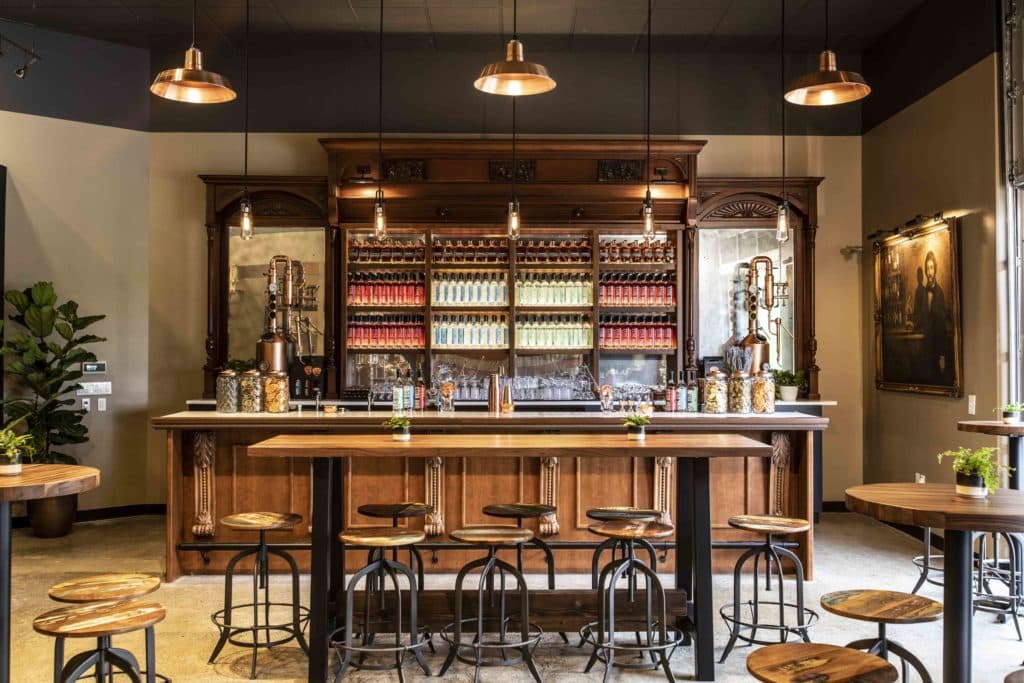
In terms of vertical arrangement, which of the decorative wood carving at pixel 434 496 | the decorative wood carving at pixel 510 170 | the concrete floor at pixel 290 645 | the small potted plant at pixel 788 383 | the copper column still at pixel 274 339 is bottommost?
the concrete floor at pixel 290 645

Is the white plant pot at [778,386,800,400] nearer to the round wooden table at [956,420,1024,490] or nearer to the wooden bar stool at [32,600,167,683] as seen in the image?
the round wooden table at [956,420,1024,490]

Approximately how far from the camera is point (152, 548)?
6891mm

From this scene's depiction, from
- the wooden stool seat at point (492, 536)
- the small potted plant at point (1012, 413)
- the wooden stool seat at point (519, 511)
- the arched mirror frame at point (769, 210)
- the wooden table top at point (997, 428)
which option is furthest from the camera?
the arched mirror frame at point (769, 210)

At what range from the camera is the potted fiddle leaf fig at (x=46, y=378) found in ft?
23.9

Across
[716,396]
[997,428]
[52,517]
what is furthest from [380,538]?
[52,517]

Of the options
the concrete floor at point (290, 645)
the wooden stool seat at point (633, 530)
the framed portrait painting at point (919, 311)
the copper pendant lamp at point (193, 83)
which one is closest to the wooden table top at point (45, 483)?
the concrete floor at point (290, 645)

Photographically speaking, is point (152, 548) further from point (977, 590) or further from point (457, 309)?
point (977, 590)

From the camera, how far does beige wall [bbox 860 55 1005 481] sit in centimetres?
623

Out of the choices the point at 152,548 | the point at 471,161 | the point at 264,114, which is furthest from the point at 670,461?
Answer: the point at 264,114

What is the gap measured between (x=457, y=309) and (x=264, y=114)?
2735 millimetres

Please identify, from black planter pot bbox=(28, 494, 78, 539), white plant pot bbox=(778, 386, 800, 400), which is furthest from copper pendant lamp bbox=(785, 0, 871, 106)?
black planter pot bbox=(28, 494, 78, 539)

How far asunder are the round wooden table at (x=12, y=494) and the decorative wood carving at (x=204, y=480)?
2.43 meters

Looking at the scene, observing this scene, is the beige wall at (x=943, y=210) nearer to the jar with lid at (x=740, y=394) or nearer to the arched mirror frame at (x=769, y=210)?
the arched mirror frame at (x=769, y=210)

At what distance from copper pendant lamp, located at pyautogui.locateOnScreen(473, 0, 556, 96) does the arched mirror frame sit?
4090mm
